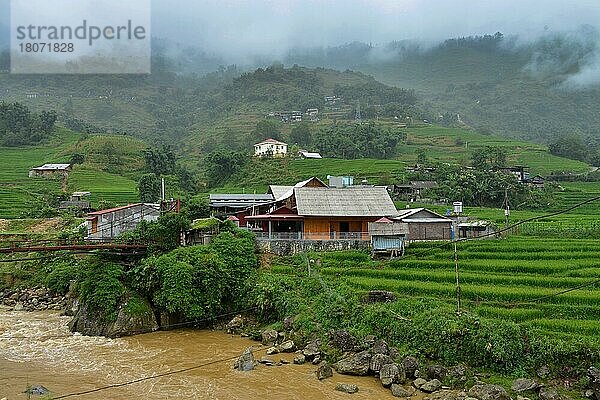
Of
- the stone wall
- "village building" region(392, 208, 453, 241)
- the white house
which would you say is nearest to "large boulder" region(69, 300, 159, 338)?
the stone wall

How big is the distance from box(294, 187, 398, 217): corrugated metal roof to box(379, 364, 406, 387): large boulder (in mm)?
15079

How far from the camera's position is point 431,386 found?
18.6 meters

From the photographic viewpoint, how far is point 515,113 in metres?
160

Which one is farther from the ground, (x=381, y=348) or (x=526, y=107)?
(x=526, y=107)

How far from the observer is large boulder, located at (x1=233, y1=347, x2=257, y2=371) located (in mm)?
21688

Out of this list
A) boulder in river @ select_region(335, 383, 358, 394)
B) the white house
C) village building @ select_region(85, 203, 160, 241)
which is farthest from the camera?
the white house

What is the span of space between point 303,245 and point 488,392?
1685 centimetres

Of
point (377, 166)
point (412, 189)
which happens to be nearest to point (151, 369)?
point (412, 189)

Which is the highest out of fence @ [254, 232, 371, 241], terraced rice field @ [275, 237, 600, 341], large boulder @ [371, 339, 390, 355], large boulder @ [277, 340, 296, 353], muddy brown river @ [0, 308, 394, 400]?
fence @ [254, 232, 371, 241]

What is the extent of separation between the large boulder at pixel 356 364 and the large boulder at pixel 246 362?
11.1 feet

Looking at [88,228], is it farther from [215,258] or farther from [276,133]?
[276,133]

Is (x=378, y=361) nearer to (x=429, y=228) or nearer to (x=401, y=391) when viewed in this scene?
(x=401, y=391)

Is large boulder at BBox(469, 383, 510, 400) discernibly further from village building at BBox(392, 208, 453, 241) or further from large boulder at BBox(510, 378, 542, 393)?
village building at BBox(392, 208, 453, 241)

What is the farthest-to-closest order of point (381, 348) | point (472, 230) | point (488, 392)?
point (472, 230), point (381, 348), point (488, 392)
